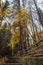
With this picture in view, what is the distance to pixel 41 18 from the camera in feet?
30.1

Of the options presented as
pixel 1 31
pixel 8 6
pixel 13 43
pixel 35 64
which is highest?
pixel 8 6

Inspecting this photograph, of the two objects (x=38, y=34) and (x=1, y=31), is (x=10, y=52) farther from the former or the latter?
(x=38, y=34)

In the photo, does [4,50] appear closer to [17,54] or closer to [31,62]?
[17,54]

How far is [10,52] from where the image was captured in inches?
349

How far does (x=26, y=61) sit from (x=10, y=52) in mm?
2691

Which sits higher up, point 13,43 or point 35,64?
point 13,43

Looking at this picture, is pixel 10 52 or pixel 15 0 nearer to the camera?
pixel 10 52

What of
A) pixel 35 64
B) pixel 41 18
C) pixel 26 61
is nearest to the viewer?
pixel 35 64

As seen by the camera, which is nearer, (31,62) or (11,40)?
(31,62)

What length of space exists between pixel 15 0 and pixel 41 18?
5.65ft

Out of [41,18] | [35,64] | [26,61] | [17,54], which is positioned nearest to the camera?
[35,64]

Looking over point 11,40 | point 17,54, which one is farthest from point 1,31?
point 17,54

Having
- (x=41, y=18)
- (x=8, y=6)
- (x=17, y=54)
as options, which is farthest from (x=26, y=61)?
(x=8, y=6)

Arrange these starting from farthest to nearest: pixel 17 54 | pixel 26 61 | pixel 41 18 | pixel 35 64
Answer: pixel 41 18 < pixel 17 54 < pixel 26 61 < pixel 35 64
